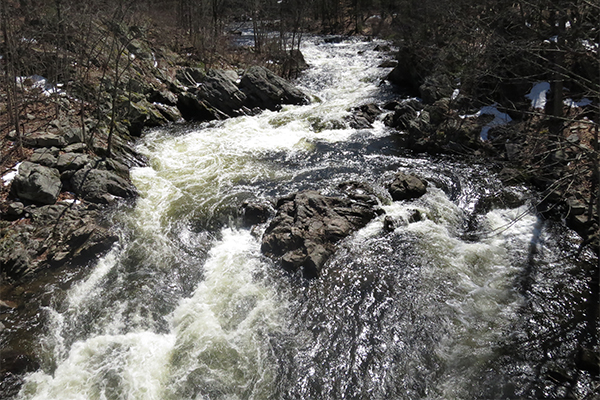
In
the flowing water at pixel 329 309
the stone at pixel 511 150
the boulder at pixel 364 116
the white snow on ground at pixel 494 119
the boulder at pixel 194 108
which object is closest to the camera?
the flowing water at pixel 329 309

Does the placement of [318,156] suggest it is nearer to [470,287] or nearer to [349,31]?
[470,287]

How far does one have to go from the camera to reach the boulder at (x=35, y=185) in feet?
32.0

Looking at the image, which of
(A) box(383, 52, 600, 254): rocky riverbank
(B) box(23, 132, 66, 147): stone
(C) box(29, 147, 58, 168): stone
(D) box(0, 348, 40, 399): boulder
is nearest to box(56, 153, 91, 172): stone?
(C) box(29, 147, 58, 168): stone

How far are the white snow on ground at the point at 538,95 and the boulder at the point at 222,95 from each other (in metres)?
13.5

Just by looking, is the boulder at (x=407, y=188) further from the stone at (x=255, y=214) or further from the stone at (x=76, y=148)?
the stone at (x=76, y=148)

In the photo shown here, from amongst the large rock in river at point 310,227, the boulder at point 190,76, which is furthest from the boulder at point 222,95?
the large rock in river at point 310,227

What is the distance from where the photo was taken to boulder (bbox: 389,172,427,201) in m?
11.6

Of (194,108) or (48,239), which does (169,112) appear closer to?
(194,108)

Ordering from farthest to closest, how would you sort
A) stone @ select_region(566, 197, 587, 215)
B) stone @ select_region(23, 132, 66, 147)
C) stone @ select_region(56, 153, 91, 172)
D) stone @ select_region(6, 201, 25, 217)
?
stone @ select_region(23, 132, 66, 147), stone @ select_region(56, 153, 91, 172), stone @ select_region(566, 197, 587, 215), stone @ select_region(6, 201, 25, 217)

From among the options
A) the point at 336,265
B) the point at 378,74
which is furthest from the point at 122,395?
the point at 378,74

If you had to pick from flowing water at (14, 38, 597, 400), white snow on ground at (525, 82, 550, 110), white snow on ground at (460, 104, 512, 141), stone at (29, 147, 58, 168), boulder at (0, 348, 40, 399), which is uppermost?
white snow on ground at (525, 82, 550, 110)

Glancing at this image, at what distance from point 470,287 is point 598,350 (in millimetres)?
2371

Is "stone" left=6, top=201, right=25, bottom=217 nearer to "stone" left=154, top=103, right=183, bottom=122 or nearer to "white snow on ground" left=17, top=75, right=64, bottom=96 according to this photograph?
"white snow on ground" left=17, top=75, right=64, bottom=96

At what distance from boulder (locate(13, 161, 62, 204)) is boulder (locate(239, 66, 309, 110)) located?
38.0 ft
